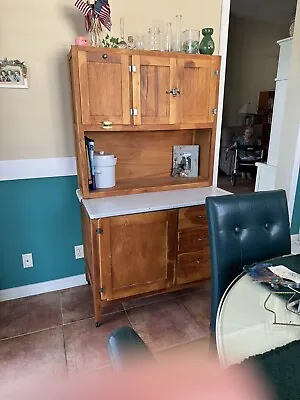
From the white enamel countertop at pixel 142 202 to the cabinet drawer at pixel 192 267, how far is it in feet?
1.27

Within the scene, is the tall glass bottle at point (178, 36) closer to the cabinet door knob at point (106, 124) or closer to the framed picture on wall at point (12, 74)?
the cabinet door knob at point (106, 124)

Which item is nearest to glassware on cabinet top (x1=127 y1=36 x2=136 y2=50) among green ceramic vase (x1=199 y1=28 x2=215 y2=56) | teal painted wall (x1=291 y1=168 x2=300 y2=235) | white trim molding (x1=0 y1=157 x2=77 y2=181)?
green ceramic vase (x1=199 y1=28 x2=215 y2=56)

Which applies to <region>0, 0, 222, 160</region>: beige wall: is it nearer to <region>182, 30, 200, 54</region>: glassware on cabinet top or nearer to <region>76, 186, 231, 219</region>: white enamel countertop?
<region>182, 30, 200, 54</region>: glassware on cabinet top

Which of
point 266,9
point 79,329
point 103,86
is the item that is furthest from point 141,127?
point 266,9

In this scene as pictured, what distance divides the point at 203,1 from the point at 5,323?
268cm

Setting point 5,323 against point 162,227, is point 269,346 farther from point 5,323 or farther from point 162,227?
point 5,323

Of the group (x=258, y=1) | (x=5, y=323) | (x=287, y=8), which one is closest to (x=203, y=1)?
(x=5, y=323)

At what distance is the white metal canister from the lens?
203cm

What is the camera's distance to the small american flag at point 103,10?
1.75 meters

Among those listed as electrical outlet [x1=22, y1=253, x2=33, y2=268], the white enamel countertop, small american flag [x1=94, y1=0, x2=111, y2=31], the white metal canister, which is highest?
small american flag [x1=94, y1=0, x2=111, y2=31]

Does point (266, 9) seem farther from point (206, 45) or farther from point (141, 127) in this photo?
point (141, 127)

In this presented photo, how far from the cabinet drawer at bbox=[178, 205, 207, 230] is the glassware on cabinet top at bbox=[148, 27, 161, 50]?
3.70 ft

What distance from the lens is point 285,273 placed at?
3.72 ft

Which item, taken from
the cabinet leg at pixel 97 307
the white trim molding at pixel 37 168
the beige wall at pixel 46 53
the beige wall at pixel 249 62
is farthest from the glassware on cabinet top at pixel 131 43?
the beige wall at pixel 249 62
